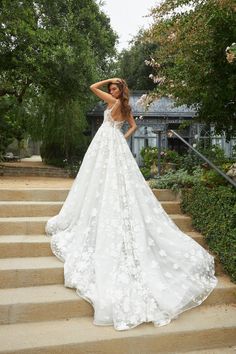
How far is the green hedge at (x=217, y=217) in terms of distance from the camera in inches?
147

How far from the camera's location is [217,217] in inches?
161

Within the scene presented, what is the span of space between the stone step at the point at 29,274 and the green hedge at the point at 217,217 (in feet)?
5.77

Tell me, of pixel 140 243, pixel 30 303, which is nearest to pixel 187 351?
pixel 140 243

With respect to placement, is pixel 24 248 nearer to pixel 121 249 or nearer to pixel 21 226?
pixel 21 226

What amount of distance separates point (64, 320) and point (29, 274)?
2.02ft

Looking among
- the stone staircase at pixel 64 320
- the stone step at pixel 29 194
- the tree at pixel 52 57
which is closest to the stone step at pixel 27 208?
the stone step at pixel 29 194

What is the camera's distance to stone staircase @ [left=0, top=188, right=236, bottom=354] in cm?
278

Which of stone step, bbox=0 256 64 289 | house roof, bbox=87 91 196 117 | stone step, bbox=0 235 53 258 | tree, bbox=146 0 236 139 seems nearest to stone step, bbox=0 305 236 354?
stone step, bbox=0 256 64 289

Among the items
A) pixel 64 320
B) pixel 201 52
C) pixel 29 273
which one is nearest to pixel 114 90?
pixel 201 52

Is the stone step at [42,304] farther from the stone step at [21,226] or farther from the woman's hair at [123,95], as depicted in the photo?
the woman's hair at [123,95]

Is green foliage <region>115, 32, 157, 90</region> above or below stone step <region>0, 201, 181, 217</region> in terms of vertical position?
above

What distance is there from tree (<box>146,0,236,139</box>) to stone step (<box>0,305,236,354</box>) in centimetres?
276

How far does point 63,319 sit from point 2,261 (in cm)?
98

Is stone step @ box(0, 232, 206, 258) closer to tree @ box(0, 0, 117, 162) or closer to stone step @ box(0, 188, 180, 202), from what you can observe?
stone step @ box(0, 188, 180, 202)
